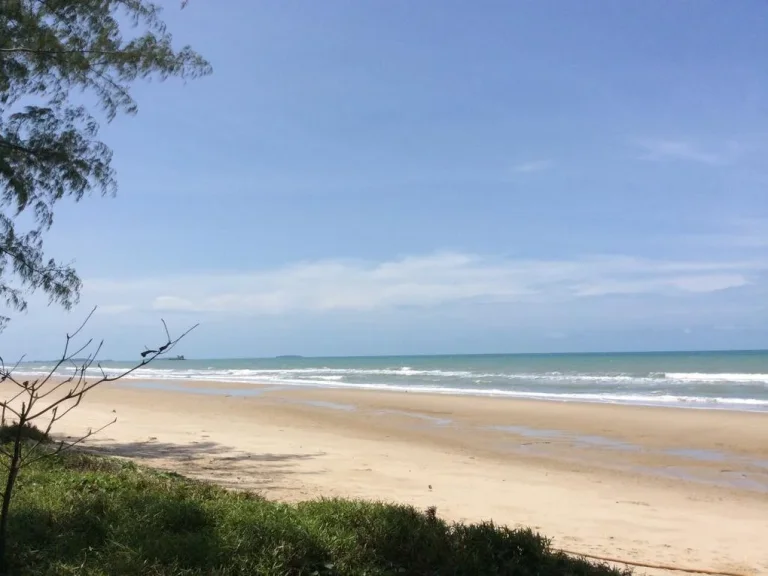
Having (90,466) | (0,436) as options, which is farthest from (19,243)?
(90,466)

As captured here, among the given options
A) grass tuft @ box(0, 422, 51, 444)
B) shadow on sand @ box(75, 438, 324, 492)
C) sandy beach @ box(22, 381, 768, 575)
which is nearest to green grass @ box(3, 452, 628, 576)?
sandy beach @ box(22, 381, 768, 575)

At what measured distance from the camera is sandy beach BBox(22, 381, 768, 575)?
7004 millimetres

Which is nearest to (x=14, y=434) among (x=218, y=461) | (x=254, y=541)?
(x=218, y=461)

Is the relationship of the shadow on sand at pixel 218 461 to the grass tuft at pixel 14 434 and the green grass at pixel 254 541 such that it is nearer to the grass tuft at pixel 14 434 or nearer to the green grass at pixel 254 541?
the grass tuft at pixel 14 434

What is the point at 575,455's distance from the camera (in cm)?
1270

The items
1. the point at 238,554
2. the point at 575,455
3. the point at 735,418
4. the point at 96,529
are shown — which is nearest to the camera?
the point at 238,554

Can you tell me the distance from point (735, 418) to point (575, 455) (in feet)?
25.7

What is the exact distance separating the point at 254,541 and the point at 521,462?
7.98 metres

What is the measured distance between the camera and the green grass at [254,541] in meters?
4.34

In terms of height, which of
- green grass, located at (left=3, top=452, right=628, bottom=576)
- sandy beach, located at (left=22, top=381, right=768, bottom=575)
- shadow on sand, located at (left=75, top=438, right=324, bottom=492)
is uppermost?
green grass, located at (left=3, top=452, right=628, bottom=576)

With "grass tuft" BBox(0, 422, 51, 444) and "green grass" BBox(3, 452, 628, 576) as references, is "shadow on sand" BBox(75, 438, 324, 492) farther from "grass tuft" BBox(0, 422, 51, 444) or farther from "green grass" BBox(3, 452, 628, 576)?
"green grass" BBox(3, 452, 628, 576)

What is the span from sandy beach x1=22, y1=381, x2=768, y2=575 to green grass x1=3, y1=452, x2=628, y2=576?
154 centimetres

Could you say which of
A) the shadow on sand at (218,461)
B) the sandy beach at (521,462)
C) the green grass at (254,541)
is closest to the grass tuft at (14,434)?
the shadow on sand at (218,461)

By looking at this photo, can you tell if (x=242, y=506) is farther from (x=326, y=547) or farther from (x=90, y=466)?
(x=90, y=466)
